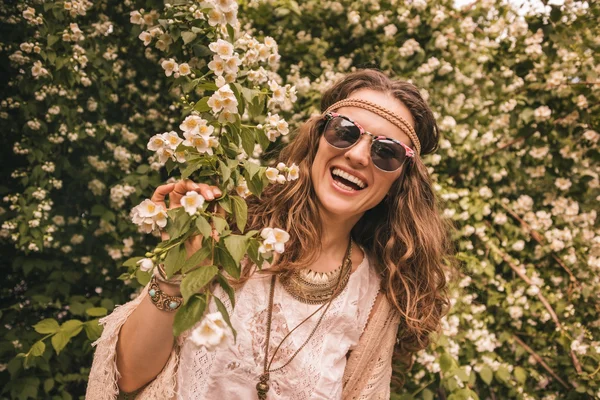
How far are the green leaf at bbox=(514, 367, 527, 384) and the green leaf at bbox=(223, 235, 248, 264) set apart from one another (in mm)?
2384

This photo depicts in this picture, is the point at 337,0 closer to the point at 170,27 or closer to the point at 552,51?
the point at 552,51

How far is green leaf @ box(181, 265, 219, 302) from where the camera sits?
0.81 m

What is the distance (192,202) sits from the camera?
34.6 inches

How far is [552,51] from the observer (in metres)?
2.57

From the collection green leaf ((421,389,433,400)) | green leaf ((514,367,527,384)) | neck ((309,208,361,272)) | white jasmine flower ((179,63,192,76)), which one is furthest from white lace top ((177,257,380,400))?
green leaf ((514,367,527,384))

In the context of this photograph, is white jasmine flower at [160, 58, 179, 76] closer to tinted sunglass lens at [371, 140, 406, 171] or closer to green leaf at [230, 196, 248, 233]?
green leaf at [230, 196, 248, 233]

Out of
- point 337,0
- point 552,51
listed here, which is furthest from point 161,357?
point 552,51

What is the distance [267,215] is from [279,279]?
25 cm

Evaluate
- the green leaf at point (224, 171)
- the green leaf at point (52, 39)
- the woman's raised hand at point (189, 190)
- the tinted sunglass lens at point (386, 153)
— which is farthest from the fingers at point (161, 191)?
the green leaf at point (52, 39)

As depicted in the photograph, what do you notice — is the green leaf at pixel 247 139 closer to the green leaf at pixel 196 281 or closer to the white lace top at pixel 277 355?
the green leaf at pixel 196 281

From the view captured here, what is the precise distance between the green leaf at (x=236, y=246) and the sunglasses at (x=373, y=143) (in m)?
0.67

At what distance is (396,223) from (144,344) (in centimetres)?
102

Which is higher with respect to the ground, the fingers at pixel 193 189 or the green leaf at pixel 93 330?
the fingers at pixel 193 189

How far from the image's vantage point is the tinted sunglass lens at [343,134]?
144 centimetres
